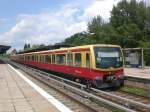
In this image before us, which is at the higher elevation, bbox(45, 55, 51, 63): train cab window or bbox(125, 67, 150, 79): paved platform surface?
bbox(45, 55, 51, 63): train cab window

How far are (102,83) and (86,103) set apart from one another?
5797 mm

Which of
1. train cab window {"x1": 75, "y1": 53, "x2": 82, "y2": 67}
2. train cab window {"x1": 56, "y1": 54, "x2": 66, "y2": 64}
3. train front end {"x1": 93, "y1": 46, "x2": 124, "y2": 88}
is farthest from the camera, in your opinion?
A: train cab window {"x1": 56, "y1": 54, "x2": 66, "y2": 64}

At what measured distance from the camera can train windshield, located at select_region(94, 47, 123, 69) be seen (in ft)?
65.9

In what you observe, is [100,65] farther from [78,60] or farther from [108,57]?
[78,60]

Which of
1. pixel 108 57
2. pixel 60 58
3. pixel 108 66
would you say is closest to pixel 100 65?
pixel 108 66

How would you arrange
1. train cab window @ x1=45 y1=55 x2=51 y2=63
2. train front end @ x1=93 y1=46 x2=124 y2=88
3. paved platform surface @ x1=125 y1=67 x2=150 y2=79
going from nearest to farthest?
1. train front end @ x1=93 y1=46 x2=124 y2=88
2. paved platform surface @ x1=125 y1=67 x2=150 y2=79
3. train cab window @ x1=45 y1=55 x2=51 y2=63

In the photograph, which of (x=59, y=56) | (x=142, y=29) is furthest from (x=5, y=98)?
(x=142, y=29)

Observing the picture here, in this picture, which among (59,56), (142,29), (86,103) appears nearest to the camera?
(86,103)

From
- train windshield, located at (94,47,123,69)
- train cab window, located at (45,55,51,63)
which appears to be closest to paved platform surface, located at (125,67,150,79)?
train windshield, located at (94,47,123,69)

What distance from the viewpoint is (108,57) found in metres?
20.5

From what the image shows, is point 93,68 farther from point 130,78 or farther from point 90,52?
point 130,78

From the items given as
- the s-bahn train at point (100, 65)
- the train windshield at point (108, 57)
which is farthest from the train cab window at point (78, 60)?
the train windshield at point (108, 57)

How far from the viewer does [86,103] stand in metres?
14.2

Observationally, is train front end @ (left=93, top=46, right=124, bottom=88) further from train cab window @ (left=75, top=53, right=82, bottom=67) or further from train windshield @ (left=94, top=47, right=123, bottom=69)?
train cab window @ (left=75, top=53, right=82, bottom=67)
